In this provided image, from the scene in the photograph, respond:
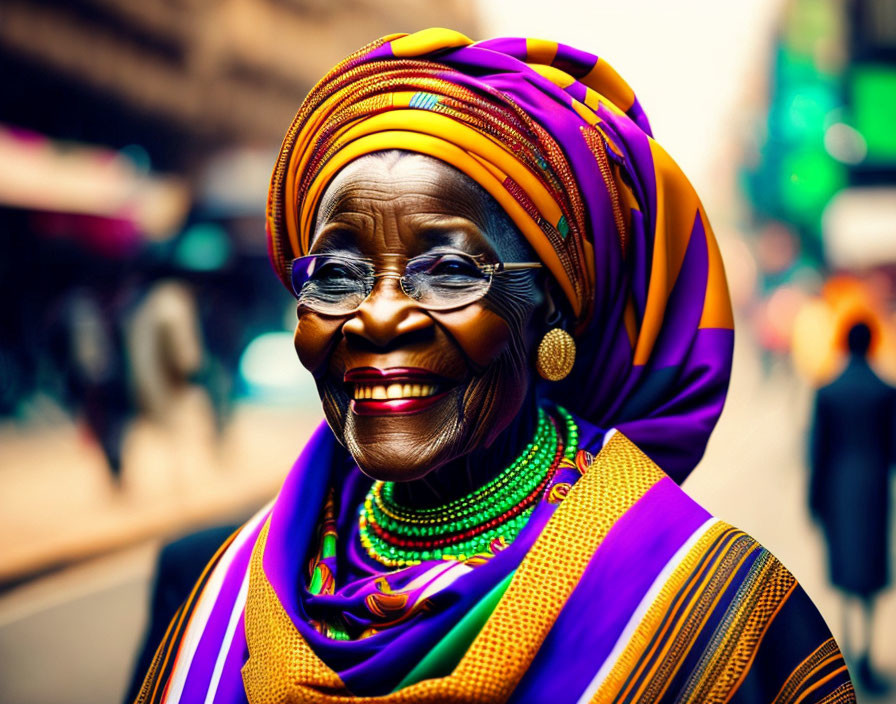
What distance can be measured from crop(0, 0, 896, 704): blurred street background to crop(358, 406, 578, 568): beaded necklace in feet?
5.12

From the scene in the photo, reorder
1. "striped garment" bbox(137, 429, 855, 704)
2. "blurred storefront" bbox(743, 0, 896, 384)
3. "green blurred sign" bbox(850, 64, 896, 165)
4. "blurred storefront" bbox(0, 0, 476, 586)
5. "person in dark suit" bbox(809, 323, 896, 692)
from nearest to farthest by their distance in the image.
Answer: "striped garment" bbox(137, 429, 855, 704)
"person in dark suit" bbox(809, 323, 896, 692)
"blurred storefront" bbox(0, 0, 476, 586)
"blurred storefront" bbox(743, 0, 896, 384)
"green blurred sign" bbox(850, 64, 896, 165)

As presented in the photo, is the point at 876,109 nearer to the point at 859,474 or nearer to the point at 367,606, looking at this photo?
the point at 859,474

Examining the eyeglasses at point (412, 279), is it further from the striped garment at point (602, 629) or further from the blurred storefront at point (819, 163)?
the blurred storefront at point (819, 163)

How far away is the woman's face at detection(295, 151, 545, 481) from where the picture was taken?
1.53m

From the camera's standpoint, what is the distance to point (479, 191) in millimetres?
1594

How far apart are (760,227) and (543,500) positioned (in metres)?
20.8

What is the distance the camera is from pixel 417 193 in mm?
1559

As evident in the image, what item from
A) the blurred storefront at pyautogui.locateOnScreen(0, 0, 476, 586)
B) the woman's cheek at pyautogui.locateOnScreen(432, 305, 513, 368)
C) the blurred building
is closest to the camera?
the woman's cheek at pyautogui.locateOnScreen(432, 305, 513, 368)

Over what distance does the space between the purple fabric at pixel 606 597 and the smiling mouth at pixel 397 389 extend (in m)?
0.38

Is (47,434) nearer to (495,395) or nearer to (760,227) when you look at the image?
(495,395)

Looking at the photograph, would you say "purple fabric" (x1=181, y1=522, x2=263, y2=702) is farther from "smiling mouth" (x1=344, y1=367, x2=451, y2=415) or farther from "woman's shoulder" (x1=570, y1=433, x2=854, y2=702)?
"woman's shoulder" (x1=570, y1=433, x2=854, y2=702)

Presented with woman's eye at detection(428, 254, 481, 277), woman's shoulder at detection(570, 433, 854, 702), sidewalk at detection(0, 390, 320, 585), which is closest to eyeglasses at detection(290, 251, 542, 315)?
woman's eye at detection(428, 254, 481, 277)

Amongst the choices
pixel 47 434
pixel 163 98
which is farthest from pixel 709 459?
pixel 163 98

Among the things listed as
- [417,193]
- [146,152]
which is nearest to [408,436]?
[417,193]
